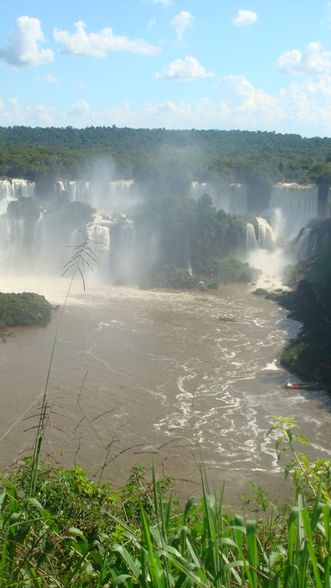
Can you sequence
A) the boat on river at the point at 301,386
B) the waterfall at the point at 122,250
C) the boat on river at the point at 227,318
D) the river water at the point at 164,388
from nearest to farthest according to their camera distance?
the river water at the point at 164,388
the boat on river at the point at 301,386
the boat on river at the point at 227,318
the waterfall at the point at 122,250

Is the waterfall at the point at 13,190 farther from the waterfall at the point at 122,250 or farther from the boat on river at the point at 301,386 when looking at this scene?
the boat on river at the point at 301,386

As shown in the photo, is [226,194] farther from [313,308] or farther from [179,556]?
[179,556]

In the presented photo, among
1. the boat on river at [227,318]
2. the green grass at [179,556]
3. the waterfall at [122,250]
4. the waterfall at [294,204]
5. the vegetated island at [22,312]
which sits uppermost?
the waterfall at [294,204]

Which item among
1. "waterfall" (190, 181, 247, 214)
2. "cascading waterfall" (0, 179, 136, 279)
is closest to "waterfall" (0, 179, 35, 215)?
"cascading waterfall" (0, 179, 136, 279)

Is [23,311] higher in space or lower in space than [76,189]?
lower

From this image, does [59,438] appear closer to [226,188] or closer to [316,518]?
[316,518]

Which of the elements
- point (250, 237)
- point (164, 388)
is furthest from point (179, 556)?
point (250, 237)

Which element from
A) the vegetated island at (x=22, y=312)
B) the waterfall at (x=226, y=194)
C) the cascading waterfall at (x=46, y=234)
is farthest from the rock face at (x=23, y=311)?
the waterfall at (x=226, y=194)

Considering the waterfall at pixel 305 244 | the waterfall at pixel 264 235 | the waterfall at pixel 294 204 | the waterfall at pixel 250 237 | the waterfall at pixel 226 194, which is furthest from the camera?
the waterfall at pixel 226 194
